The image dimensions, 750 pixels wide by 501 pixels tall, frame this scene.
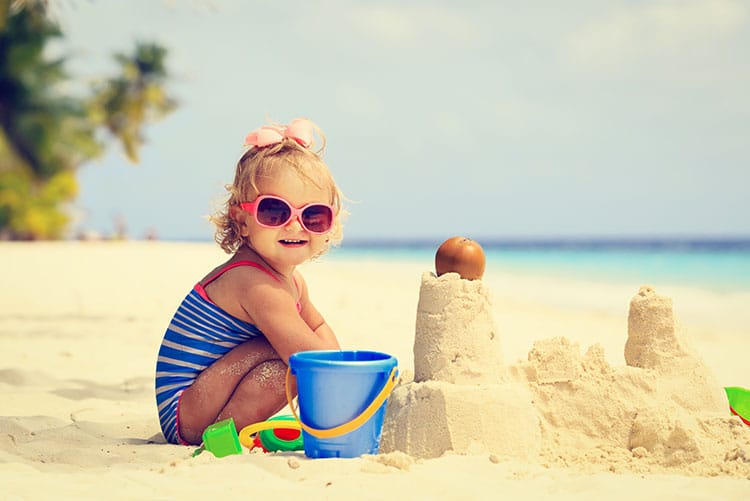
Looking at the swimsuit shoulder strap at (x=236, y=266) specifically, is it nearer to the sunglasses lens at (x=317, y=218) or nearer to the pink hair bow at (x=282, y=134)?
the sunglasses lens at (x=317, y=218)

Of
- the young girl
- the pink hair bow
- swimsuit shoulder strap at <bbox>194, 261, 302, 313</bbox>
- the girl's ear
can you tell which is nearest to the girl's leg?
the young girl

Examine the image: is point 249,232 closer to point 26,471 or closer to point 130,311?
point 26,471

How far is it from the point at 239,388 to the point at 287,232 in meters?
0.65

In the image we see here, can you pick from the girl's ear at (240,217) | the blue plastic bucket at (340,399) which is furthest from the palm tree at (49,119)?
the blue plastic bucket at (340,399)

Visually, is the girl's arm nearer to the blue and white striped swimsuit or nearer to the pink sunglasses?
the blue and white striped swimsuit

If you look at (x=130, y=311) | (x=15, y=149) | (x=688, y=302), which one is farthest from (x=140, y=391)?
(x=15, y=149)

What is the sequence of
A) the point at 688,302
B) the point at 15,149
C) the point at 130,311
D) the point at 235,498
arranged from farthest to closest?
the point at 15,149 → the point at 688,302 → the point at 130,311 → the point at 235,498

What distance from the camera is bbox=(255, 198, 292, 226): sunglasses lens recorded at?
313cm

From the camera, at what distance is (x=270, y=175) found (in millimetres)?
3164

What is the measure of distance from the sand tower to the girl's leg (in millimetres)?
564

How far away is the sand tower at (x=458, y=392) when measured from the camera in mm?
2695

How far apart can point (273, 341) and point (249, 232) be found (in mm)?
474

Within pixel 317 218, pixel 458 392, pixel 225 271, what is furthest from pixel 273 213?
pixel 458 392

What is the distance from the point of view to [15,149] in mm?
24922
